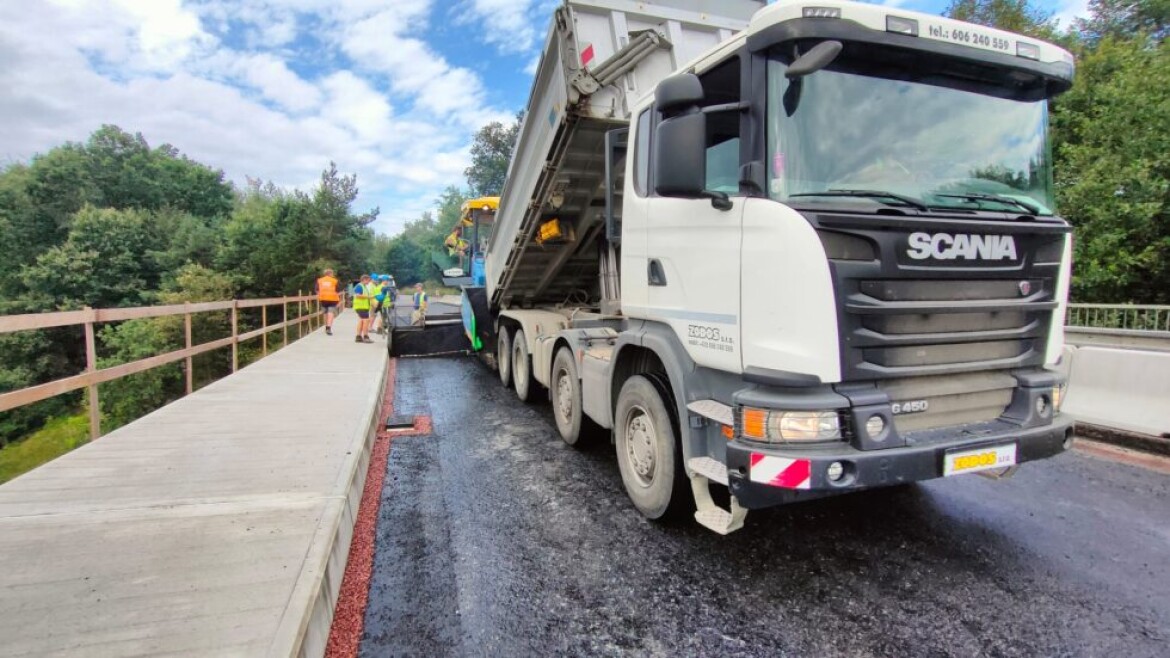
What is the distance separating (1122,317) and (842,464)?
11.3 meters

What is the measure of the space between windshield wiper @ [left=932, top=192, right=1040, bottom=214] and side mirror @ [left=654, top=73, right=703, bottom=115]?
1.24m

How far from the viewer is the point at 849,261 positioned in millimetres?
2467

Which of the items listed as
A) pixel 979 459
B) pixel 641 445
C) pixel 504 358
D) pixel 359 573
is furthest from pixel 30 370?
pixel 979 459

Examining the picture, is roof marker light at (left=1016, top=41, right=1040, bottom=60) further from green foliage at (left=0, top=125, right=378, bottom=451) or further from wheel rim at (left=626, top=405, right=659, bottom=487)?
green foliage at (left=0, top=125, right=378, bottom=451)

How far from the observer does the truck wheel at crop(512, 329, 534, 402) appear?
687 cm

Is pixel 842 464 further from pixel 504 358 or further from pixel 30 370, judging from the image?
pixel 30 370

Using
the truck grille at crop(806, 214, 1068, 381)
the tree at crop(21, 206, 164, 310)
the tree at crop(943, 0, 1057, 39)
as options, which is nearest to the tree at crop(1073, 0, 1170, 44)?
the tree at crop(943, 0, 1057, 39)

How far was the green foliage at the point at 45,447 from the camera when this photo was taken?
57.9 ft

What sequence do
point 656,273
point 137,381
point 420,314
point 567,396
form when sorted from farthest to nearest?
point 137,381 < point 420,314 < point 567,396 < point 656,273

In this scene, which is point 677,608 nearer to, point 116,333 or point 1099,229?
point 1099,229

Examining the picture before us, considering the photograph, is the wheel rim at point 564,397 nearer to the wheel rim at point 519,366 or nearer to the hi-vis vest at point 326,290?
→ the wheel rim at point 519,366

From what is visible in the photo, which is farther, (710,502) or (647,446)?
(647,446)

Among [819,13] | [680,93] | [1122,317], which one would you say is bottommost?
[1122,317]

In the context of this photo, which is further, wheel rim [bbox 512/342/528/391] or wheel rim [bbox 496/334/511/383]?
wheel rim [bbox 496/334/511/383]
